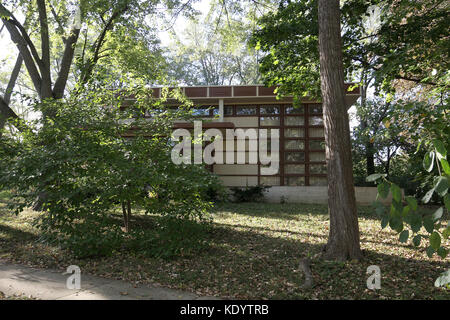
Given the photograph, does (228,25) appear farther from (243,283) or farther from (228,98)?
(243,283)

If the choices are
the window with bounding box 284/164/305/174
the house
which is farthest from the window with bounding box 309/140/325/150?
the window with bounding box 284/164/305/174

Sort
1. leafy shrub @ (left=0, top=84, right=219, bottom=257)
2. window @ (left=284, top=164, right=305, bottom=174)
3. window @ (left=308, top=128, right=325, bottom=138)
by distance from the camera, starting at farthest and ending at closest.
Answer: window @ (left=308, top=128, right=325, bottom=138)
window @ (left=284, top=164, right=305, bottom=174)
leafy shrub @ (left=0, top=84, right=219, bottom=257)

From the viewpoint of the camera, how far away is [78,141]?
20.2ft

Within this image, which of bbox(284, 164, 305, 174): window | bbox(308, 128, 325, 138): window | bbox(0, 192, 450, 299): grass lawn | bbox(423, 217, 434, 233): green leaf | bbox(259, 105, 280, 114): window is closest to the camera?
bbox(423, 217, 434, 233): green leaf

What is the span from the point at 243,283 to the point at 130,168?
2.85 meters

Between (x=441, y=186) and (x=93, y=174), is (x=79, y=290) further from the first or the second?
(x=441, y=186)

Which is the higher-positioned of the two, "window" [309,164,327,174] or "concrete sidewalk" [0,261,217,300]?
"window" [309,164,327,174]

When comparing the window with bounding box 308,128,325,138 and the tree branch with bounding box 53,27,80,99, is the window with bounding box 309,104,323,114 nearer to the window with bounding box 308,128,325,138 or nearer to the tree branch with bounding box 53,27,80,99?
the window with bounding box 308,128,325,138

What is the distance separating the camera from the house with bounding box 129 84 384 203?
15.9 meters

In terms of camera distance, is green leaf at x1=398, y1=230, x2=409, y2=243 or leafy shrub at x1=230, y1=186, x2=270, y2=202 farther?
leafy shrub at x1=230, y1=186, x2=270, y2=202

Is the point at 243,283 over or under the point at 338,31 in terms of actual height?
under

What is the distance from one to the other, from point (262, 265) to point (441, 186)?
161 inches

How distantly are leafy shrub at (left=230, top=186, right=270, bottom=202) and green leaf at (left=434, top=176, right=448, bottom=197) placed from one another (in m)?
13.2

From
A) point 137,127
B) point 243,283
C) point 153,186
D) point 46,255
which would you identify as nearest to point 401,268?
point 243,283
